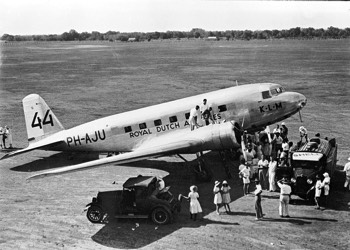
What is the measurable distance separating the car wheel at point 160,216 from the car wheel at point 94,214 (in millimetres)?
2040

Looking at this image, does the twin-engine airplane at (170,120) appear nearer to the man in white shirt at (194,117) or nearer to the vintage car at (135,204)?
the man in white shirt at (194,117)

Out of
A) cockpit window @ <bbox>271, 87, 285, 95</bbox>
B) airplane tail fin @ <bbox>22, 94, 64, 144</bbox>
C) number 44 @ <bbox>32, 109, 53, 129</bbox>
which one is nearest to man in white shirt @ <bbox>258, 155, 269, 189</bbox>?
cockpit window @ <bbox>271, 87, 285, 95</bbox>

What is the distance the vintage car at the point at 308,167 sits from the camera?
17.2m

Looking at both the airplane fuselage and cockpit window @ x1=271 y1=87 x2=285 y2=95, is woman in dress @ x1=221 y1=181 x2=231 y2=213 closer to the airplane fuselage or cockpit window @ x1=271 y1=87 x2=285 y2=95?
the airplane fuselage

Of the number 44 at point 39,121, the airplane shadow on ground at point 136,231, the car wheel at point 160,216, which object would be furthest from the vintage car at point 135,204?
the number 44 at point 39,121

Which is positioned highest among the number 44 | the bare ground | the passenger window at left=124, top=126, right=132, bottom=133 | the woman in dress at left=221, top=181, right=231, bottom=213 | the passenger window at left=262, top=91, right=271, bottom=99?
the passenger window at left=262, top=91, right=271, bottom=99

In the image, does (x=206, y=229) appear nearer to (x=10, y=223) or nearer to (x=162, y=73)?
(x=10, y=223)

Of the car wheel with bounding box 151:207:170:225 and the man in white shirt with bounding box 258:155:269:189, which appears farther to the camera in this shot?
the man in white shirt with bounding box 258:155:269:189

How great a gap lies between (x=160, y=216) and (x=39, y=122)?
1219cm

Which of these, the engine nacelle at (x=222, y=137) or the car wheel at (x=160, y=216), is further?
the engine nacelle at (x=222, y=137)

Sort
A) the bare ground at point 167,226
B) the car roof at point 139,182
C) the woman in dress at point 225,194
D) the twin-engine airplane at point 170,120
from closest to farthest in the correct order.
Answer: the bare ground at point 167,226
the car roof at point 139,182
the woman in dress at point 225,194
the twin-engine airplane at point 170,120

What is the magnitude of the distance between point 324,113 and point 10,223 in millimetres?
29188

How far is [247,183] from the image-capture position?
18688mm

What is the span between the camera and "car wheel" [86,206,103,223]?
16.1 meters
